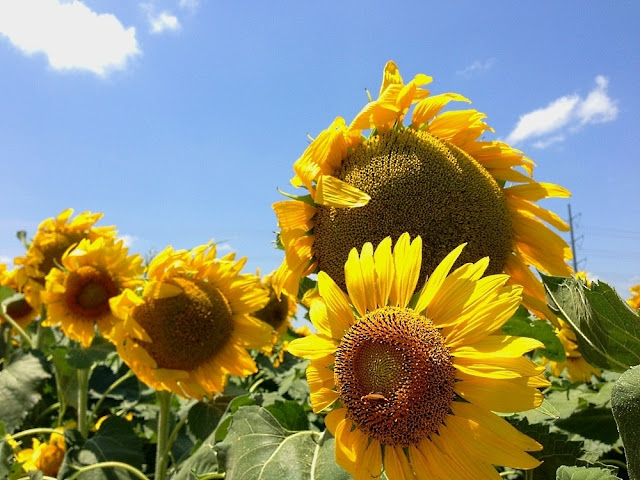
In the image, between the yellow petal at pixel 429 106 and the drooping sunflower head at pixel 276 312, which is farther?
the drooping sunflower head at pixel 276 312

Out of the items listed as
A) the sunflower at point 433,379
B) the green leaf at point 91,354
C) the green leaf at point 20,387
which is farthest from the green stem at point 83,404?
the sunflower at point 433,379

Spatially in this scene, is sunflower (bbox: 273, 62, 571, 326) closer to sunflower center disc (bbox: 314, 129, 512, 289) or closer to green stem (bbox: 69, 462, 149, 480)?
sunflower center disc (bbox: 314, 129, 512, 289)

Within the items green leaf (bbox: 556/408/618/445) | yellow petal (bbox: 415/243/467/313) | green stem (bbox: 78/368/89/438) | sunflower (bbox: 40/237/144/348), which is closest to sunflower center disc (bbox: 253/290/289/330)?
sunflower (bbox: 40/237/144/348)

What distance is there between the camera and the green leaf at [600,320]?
109cm

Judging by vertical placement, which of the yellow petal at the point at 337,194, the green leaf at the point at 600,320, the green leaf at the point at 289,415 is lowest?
the green leaf at the point at 289,415

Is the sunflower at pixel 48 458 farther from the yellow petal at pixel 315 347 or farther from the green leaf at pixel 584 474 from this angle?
the green leaf at pixel 584 474

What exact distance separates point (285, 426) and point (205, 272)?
1437 mm

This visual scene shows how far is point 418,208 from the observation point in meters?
1.19

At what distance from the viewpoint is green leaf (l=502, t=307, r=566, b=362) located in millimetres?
1298

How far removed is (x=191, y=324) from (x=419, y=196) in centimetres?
167

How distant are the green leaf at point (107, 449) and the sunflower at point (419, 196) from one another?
2.20 m

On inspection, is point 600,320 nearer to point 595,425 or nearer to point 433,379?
point 433,379

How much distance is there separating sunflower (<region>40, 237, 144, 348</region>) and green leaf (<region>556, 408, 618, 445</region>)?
2.64 metres

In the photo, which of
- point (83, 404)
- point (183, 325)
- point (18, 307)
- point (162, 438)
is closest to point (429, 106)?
point (183, 325)
